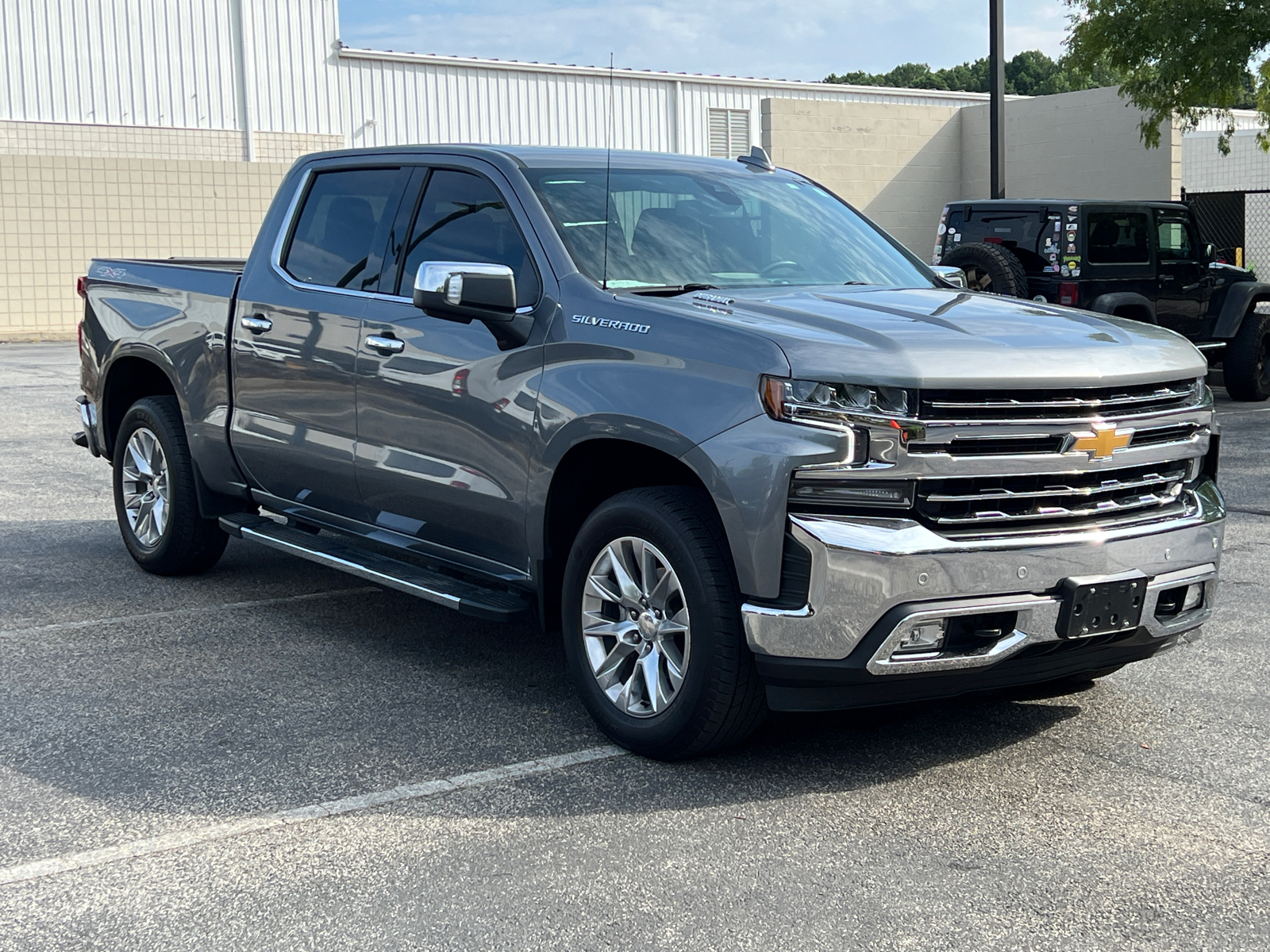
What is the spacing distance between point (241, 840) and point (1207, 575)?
304 centimetres

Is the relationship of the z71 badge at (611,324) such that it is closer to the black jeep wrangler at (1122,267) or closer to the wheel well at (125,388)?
the wheel well at (125,388)

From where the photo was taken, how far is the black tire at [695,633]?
4277 millimetres

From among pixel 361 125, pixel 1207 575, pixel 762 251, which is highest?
pixel 361 125

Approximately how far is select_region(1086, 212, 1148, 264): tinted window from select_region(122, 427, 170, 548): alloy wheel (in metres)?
9.86

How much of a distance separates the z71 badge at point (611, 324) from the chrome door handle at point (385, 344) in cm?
93

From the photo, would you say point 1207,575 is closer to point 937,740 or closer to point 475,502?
point 937,740

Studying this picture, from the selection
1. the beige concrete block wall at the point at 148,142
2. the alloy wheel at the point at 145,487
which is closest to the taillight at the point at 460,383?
the alloy wheel at the point at 145,487

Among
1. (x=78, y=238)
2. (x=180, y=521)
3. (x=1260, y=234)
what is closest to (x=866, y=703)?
(x=180, y=521)

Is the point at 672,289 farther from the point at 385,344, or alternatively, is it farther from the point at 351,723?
the point at 351,723

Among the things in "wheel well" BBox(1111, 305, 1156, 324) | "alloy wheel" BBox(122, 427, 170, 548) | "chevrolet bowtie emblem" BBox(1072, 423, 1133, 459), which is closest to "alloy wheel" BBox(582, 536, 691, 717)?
"chevrolet bowtie emblem" BBox(1072, 423, 1133, 459)

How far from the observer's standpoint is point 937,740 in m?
4.81

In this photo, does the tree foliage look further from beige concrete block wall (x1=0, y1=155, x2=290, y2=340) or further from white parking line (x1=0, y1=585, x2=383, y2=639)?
white parking line (x1=0, y1=585, x2=383, y2=639)

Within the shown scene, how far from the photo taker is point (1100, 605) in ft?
13.9

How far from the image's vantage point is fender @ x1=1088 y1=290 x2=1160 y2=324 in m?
13.8
